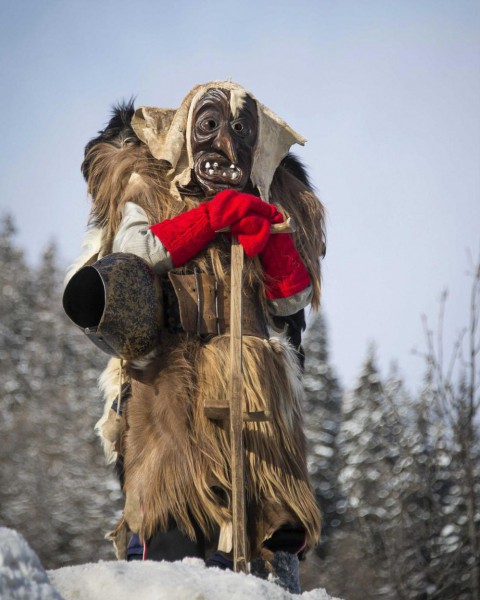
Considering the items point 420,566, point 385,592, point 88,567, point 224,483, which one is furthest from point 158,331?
point 385,592

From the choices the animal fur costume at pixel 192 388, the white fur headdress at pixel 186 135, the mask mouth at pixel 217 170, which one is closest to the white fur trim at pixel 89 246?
the animal fur costume at pixel 192 388

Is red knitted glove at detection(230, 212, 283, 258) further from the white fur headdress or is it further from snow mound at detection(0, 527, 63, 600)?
snow mound at detection(0, 527, 63, 600)

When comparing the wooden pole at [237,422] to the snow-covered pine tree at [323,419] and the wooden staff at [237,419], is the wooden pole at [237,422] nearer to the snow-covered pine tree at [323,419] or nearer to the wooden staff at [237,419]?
the wooden staff at [237,419]

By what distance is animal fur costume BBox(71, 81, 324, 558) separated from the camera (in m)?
4.32

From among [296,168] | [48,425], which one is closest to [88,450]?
[48,425]

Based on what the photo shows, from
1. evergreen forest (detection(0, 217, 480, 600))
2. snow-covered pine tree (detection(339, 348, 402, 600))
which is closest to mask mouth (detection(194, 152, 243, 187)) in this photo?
A: evergreen forest (detection(0, 217, 480, 600))

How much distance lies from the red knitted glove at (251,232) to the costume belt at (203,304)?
20 cm

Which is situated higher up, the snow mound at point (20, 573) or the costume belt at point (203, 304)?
the costume belt at point (203, 304)

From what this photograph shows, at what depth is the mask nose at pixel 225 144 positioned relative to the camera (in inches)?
185

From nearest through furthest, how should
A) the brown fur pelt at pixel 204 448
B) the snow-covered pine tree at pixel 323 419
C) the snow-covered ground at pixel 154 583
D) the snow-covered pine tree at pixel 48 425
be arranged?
1. the snow-covered ground at pixel 154 583
2. the brown fur pelt at pixel 204 448
3. the snow-covered pine tree at pixel 48 425
4. the snow-covered pine tree at pixel 323 419

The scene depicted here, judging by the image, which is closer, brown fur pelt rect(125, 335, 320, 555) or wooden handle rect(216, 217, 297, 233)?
brown fur pelt rect(125, 335, 320, 555)

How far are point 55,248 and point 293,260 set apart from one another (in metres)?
30.2

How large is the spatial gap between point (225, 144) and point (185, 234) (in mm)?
480

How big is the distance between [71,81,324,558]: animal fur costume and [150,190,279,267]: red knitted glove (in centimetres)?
8
